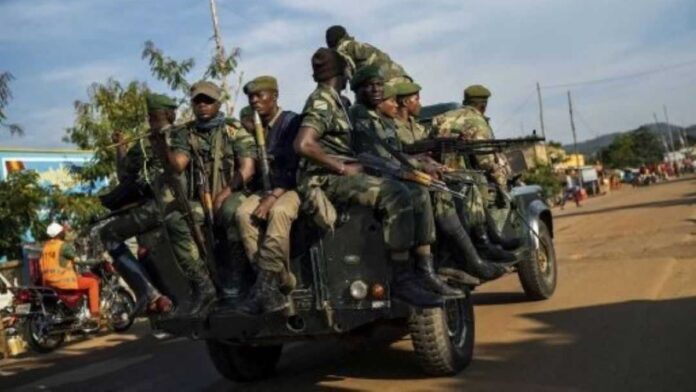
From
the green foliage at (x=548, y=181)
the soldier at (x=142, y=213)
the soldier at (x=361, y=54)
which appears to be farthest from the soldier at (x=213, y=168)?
the green foliage at (x=548, y=181)

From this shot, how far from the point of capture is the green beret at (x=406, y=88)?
6.86 m

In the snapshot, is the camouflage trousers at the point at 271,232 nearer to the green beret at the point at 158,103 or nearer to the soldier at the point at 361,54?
the green beret at the point at 158,103

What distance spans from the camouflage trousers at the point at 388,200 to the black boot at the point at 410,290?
0.51ft

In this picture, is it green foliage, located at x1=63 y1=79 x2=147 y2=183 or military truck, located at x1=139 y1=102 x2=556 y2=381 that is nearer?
military truck, located at x1=139 y1=102 x2=556 y2=381

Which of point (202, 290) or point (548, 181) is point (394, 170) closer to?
point (202, 290)

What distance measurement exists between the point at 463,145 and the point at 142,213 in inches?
104

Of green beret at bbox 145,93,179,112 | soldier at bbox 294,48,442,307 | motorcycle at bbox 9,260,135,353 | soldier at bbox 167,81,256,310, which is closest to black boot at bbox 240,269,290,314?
soldier at bbox 167,81,256,310

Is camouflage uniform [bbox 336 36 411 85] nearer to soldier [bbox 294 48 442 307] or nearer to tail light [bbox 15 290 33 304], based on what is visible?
soldier [bbox 294 48 442 307]

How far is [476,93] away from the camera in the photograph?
8281 mm

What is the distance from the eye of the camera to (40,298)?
10891 millimetres

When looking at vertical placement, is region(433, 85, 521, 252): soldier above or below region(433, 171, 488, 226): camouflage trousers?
above

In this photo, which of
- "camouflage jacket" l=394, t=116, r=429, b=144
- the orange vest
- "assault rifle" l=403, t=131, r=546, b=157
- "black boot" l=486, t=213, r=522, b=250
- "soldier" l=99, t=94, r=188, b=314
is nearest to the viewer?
"soldier" l=99, t=94, r=188, b=314

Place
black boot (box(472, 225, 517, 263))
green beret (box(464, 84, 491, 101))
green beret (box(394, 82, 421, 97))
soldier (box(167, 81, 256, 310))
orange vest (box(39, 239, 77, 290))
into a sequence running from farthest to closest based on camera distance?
orange vest (box(39, 239, 77, 290)), green beret (box(464, 84, 491, 101)), black boot (box(472, 225, 517, 263)), green beret (box(394, 82, 421, 97)), soldier (box(167, 81, 256, 310))

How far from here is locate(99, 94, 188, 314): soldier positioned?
18.0 feet
